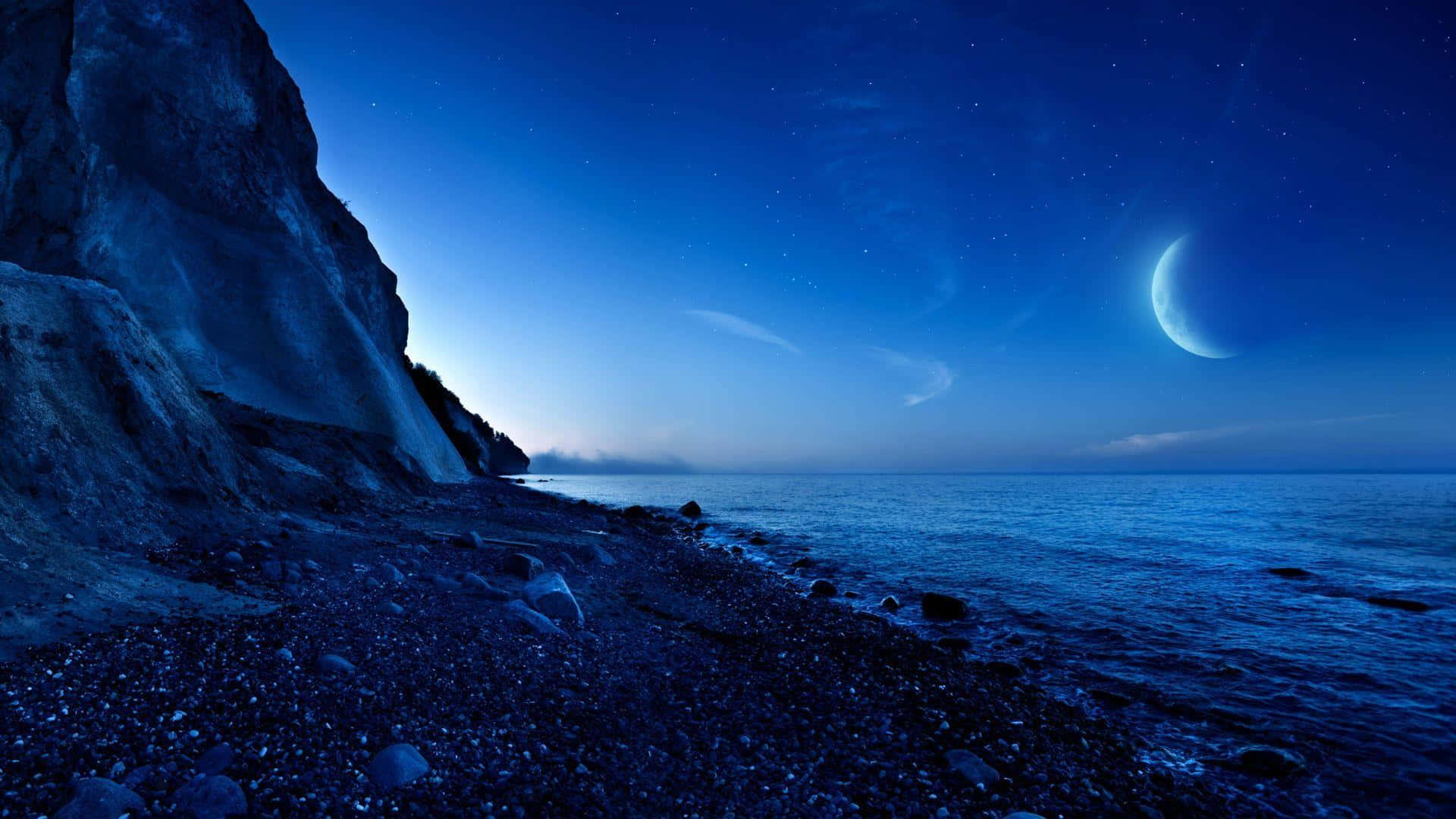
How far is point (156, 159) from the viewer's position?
2459 cm

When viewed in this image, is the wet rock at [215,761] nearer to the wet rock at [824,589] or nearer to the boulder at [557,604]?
the boulder at [557,604]

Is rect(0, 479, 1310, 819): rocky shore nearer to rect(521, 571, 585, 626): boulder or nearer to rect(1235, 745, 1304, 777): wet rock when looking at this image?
rect(521, 571, 585, 626): boulder

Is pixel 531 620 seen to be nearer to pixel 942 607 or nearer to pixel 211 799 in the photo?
pixel 211 799

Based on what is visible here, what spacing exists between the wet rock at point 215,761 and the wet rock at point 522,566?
910 centimetres

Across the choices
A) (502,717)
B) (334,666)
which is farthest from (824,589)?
(334,666)

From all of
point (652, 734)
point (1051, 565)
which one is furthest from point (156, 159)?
point (1051, 565)

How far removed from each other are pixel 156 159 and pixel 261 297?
6.60 m

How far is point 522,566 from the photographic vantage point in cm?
1441

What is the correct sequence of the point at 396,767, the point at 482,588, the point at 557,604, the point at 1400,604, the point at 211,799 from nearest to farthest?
the point at 211,799 → the point at 396,767 → the point at 557,604 → the point at 482,588 → the point at 1400,604

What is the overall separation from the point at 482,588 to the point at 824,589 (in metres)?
11.1

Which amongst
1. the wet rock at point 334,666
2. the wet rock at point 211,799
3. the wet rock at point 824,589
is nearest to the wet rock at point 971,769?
the wet rock at point 211,799

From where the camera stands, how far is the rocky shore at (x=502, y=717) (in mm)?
5043

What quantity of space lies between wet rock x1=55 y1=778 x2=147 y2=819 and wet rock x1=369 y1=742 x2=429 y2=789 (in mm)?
1570

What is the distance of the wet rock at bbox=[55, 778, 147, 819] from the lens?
4.09 m
